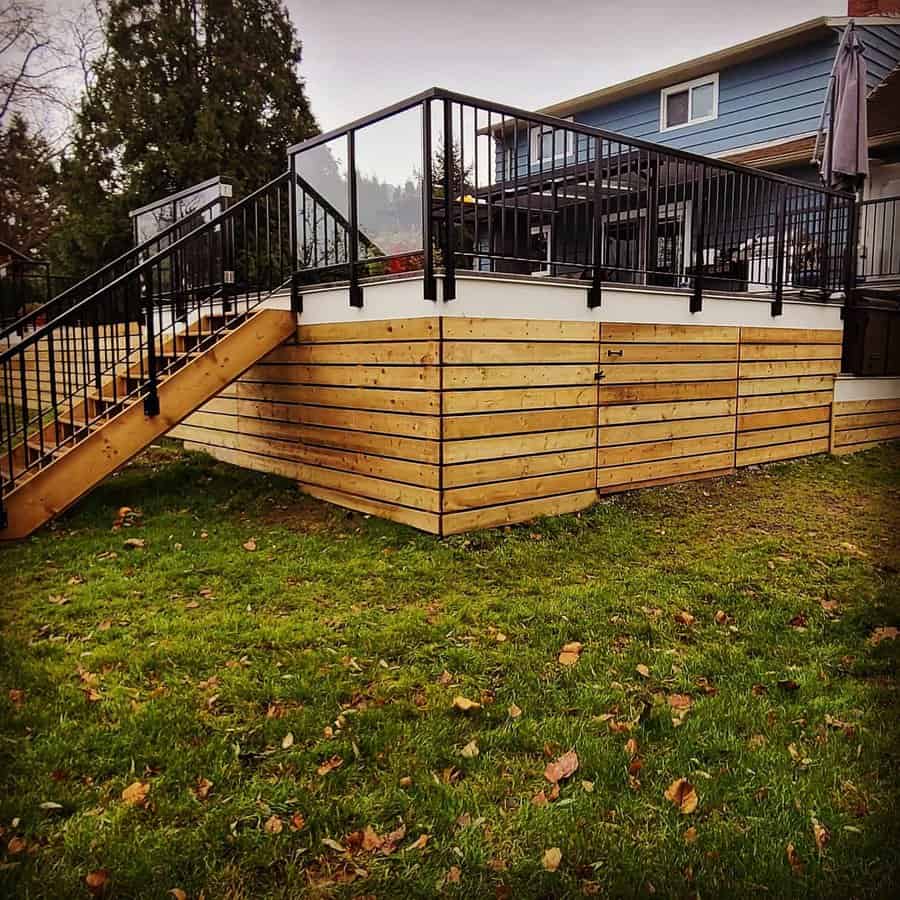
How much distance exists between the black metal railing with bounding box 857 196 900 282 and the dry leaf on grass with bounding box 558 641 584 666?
7512mm

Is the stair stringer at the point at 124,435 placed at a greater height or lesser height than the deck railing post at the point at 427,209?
lesser

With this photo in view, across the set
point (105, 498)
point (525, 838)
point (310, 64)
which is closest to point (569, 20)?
point (310, 64)

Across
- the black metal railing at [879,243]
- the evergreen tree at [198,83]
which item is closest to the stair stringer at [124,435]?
the evergreen tree at [198,83]

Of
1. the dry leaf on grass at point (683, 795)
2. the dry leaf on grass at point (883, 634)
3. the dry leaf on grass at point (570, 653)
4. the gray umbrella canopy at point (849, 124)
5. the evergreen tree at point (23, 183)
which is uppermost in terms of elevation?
the gray umbrella canopy at point (849, 124)

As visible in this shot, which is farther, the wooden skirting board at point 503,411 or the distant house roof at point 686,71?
the distant house roof at point 686,71

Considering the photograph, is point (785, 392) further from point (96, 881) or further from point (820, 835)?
point (96, 881)

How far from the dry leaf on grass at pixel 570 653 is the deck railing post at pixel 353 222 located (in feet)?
9.03

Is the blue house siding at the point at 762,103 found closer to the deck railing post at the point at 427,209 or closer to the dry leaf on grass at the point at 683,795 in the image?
the deck railing post at the point at 427,209

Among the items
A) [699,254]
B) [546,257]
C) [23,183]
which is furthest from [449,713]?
[546,257]

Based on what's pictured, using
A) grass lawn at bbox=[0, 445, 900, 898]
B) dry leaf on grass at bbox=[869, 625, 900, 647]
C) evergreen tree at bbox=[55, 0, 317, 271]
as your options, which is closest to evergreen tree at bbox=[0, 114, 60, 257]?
evergreen tree at bbox=[55, 0, 317, 271]

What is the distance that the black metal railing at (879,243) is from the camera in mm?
8859

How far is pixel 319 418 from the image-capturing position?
18.1 ft

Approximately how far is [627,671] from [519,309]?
2.55 metres

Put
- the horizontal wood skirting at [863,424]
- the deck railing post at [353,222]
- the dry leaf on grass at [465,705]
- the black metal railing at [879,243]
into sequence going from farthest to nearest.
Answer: the black metal railing at [879,243], the horizontal wood skirting at [863,424], the deck railing post at [353,222], the dry leaf on grass at [465,705]
